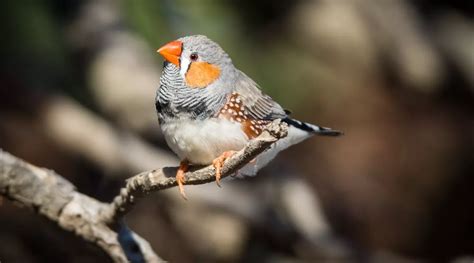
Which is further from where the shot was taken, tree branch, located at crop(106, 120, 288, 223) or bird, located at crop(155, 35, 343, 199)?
bird, located at crop(155, 35, 343, 199)

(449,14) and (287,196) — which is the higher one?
(449,14)

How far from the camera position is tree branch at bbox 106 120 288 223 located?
213 centimetres

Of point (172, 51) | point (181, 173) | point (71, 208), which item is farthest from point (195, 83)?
point (71, 208)

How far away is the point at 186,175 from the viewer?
8.27 feet

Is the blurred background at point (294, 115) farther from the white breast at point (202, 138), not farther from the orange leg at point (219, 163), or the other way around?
the orange leg at point (219, 163)

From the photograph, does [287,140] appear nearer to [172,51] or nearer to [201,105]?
[201,105]

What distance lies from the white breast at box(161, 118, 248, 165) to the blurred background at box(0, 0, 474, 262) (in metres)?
1.95

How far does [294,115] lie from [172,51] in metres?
3.13

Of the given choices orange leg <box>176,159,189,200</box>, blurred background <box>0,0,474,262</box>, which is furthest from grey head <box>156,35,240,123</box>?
blurred background <box>0,0,474,262</box>

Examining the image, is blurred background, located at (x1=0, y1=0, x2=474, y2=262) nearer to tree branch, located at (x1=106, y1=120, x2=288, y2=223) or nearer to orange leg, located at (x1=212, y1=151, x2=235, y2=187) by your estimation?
tree branch, located at (x1=106, y1=120, x2=288, y2=223)

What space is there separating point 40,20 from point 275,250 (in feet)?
6.68

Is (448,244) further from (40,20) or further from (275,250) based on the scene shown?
(40,20)

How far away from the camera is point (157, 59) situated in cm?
564

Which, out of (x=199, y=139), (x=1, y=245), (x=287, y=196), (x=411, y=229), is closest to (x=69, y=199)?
(x=199, y=139)
